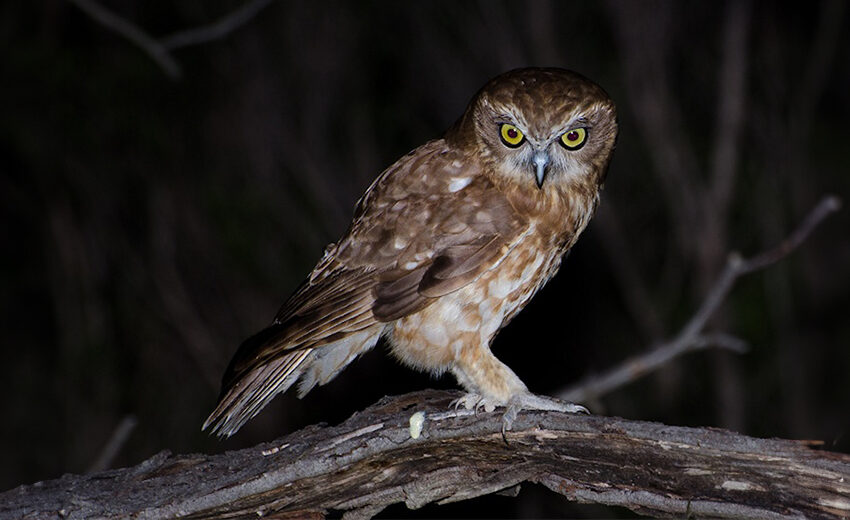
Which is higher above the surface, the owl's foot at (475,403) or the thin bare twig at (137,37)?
the thin bare twig at (137,37)

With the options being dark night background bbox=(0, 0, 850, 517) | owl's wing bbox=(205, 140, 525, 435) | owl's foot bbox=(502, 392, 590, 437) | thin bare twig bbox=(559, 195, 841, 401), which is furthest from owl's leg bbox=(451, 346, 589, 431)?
dark night background bbox=(0, 0, 850, 517)

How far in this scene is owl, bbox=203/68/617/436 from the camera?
296cm

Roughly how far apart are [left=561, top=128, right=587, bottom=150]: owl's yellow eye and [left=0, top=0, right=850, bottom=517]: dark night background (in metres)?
3.14

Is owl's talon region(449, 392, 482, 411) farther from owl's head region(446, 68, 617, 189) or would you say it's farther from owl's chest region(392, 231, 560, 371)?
owl's head region(446, 68, 617, 189)

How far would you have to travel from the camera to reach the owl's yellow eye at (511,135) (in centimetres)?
298

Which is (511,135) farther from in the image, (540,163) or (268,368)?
(268,368)

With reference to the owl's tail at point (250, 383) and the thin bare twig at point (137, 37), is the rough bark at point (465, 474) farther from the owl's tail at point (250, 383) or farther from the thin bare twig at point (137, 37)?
the thin bare twig at point (137, 37)

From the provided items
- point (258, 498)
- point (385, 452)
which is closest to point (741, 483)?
point (385, 452)

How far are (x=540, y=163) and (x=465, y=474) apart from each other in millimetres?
1009

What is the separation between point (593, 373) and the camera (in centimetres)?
621

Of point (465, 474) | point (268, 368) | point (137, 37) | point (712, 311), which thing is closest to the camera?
point (465, 474)

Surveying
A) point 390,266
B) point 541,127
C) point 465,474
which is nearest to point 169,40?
point 390,266

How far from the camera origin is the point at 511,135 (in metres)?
3.00

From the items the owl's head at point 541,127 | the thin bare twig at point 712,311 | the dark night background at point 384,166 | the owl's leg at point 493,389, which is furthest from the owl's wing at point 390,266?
the dark night background at point 384,166
